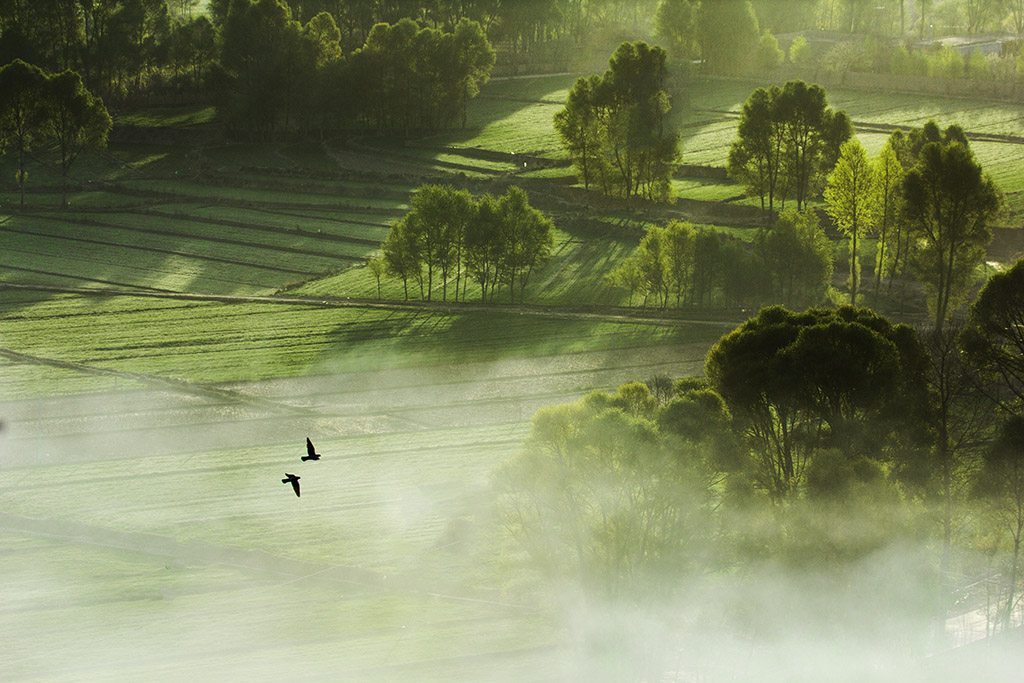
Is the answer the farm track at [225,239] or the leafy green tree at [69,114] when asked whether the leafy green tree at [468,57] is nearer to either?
the farm track at [225,239]

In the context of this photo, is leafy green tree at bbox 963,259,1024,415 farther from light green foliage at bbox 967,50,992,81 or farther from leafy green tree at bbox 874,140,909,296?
light green foliage at bbox 967,50,992,81

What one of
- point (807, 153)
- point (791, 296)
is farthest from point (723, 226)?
point (791, 296)

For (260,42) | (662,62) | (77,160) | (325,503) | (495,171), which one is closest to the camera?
(325,503)

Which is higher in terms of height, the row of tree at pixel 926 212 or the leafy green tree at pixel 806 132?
the leafy green tree at pixel 806 132

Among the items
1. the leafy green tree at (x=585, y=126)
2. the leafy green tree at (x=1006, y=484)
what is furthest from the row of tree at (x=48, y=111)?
the leafy green tree at (x=1006, y=484)

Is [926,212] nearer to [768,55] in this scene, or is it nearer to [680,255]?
[680,255]

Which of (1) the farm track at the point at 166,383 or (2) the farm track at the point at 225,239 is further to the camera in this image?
(2) the farm track at the point at 225,239

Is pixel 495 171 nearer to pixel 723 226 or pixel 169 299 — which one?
pixel 723 226
